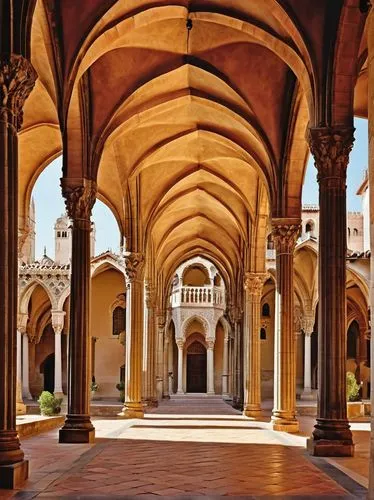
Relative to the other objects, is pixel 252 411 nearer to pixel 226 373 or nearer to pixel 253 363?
pixel 253 363

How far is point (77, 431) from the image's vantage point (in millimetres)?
13945

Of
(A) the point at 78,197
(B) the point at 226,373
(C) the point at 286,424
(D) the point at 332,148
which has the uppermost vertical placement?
(D) the point at 332,148

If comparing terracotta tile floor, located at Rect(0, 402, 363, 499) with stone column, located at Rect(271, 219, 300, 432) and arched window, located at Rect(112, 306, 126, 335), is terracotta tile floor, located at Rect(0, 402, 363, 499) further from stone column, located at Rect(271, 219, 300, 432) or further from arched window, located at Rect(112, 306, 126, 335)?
arched window, located at Rect(112, 306, 126, 335)

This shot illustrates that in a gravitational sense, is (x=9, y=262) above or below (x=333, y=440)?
above

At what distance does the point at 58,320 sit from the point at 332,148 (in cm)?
2536

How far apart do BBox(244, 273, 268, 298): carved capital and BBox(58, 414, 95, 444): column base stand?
11314 mm

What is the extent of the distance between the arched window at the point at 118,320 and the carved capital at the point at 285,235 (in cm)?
2449

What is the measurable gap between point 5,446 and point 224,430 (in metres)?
9.98

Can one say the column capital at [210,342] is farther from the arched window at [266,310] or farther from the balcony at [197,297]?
the arched window at [266,310]

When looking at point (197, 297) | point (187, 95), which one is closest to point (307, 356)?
point (197, 297)

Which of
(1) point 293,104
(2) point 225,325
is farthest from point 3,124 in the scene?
(2) point 225,325

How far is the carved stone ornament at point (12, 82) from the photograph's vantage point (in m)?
8.62

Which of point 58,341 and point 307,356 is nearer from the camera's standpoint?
point 58,341

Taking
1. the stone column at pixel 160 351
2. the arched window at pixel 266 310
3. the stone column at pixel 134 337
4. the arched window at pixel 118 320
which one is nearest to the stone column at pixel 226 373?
the arched window at pixel 266 310
